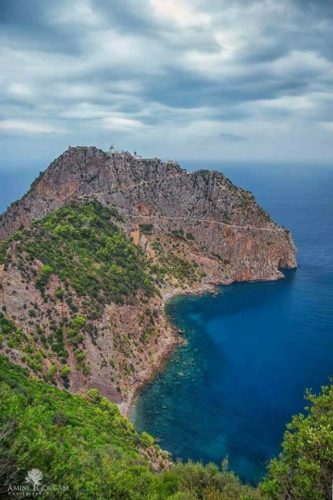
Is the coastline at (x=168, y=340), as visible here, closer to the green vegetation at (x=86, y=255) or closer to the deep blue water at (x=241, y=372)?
the deep blue water at (x=241, y=372)

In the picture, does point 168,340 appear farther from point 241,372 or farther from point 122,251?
point 122,251

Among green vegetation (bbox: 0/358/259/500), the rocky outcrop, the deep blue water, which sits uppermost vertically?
the rocky outcrop

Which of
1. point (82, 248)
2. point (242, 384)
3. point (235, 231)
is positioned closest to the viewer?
point (242, 384)

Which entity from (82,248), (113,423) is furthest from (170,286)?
(113,423)

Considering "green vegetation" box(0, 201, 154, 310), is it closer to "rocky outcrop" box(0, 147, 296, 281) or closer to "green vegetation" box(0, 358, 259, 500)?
"rocky outcrop" box(0, 147, 296, 281)

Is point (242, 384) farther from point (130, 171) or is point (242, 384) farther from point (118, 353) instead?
point (130, 171)

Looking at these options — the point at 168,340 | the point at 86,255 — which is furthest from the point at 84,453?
the point at 86,255

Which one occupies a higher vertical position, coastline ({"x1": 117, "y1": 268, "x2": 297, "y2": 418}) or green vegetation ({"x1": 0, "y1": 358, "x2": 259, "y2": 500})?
green vegetation ({"x1": 0, "y1": 358, "x2": 259, "y2": 500})

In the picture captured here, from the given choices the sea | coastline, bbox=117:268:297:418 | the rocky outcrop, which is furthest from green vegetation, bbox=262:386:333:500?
the rocky outcrop
